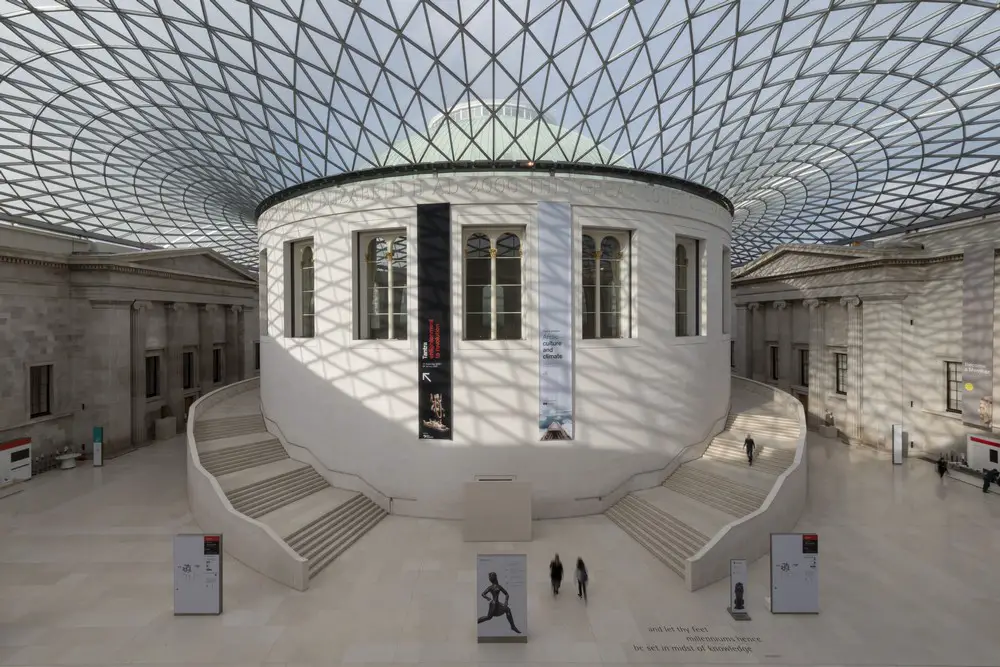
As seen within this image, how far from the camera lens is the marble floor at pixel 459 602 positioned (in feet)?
33.7

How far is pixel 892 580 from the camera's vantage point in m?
13.2

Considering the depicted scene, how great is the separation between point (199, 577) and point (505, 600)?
7.73 meters

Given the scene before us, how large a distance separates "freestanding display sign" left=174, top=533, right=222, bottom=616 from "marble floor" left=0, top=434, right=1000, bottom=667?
0.36 meters

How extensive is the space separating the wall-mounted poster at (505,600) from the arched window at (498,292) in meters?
9.36

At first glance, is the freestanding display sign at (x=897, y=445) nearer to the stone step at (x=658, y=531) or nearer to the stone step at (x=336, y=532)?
the stone step at (x=658, y=531)

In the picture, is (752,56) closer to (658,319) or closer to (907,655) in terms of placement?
(658,319)

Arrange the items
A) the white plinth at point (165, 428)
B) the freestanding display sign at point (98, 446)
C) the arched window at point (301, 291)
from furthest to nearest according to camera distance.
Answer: the white plinth at point (165, 428) < the freestanding display sign at point (98, 446) < the arched window at point (301, 291)

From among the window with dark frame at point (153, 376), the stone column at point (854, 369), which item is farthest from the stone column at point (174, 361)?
the stone column at point (854, 369)

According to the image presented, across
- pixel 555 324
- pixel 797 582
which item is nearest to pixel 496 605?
pixel 797 582

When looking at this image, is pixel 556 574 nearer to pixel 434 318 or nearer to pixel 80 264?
pixel 434 318

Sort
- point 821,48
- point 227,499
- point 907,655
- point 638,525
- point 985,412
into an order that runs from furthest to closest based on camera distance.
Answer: point 985,412
point 821,48
point 638,525
point 227,499
point 907,655

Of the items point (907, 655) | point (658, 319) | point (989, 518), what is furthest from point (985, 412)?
point (907, 655)

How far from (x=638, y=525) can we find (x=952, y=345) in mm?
22729

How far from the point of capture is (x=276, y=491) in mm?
17516
